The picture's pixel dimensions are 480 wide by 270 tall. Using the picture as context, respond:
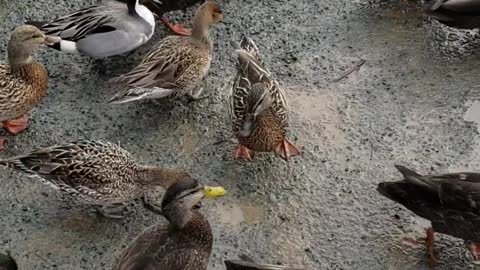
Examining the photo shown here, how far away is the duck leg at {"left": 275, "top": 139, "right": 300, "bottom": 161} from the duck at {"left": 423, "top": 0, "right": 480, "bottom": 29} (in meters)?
1.69

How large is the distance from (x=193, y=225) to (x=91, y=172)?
83 centimetres

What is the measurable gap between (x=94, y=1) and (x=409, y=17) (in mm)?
2754

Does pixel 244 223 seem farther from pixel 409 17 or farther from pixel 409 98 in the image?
pixel 409 17

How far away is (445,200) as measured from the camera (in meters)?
4.71

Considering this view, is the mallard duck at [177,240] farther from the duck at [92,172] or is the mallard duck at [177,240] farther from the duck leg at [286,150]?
the duck leg at [286,150]

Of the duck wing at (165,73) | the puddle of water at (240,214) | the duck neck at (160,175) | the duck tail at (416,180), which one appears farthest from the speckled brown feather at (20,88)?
the duck tail at (416,180)

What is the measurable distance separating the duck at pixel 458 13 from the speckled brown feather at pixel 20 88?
3.11 metres

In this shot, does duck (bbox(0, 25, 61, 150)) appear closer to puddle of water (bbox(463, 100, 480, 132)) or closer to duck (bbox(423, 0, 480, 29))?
duck (bbox(423, 0, 480, 29))

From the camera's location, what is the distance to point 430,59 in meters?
6.34

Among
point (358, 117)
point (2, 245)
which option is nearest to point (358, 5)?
point (358, 117)

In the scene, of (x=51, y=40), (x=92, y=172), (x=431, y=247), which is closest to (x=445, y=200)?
(x=431, y=247)

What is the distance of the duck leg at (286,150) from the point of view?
221 inches

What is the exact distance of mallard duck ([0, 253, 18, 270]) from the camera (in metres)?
4.58

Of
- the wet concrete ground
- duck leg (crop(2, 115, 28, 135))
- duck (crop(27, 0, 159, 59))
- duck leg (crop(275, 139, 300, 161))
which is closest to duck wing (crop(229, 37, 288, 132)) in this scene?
duck leg (crop(275, 139, 300, 161))
